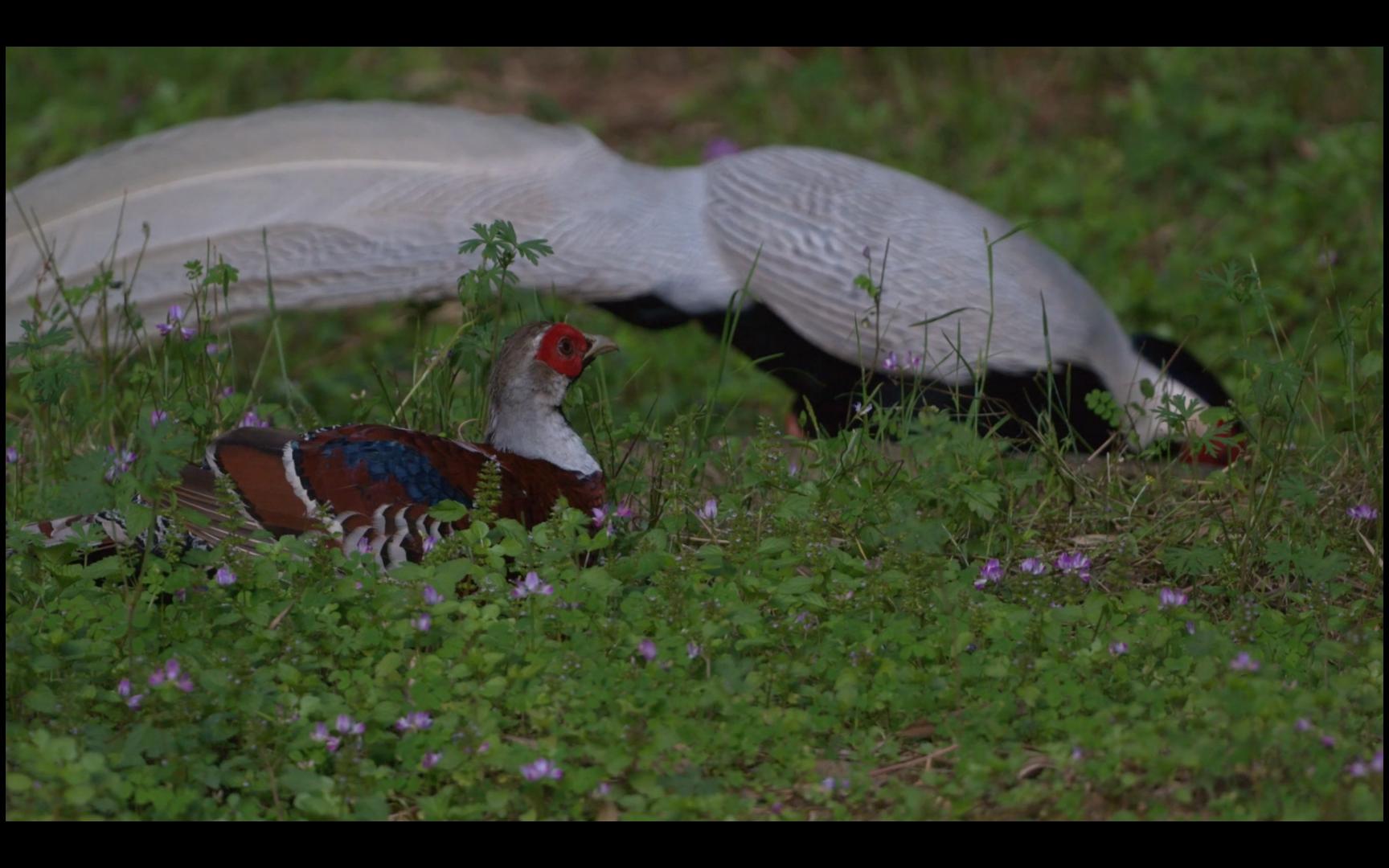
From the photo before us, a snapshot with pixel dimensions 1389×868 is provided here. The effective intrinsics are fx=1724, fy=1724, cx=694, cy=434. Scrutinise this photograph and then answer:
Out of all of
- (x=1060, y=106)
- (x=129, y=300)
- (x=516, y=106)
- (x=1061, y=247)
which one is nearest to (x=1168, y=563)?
(x=129, y=300)

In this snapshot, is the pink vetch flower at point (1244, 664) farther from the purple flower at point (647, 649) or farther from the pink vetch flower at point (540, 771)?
the pink vetch flower at point (540, 771)

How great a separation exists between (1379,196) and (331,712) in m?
4.96

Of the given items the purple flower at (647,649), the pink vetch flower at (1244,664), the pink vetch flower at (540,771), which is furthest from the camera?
the purple flower at (647,649)

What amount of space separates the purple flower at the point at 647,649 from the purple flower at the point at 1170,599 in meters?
0.95

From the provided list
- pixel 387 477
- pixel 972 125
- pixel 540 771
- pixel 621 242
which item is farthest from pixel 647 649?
pixel 972 125

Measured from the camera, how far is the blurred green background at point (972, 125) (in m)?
6.24

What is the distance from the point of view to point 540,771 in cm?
259

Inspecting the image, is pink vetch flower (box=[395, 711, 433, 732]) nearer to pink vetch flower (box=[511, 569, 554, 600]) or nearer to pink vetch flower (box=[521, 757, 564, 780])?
pink vetch flower (box=[521, 757, 564, 780])

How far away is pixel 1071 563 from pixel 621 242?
6.38ft

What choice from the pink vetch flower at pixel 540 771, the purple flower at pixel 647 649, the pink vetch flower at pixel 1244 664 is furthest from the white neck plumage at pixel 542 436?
the pink vetch flower at pixel 1244 664

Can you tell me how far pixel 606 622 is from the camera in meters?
2.99

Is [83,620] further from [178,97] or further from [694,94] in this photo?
[694,94]

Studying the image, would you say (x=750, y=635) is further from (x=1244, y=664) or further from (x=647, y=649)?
(x=1244, y=664)

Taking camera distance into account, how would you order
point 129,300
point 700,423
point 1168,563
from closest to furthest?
1. point 1168,563
2. point 700,423
3. point 129,300
